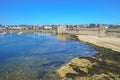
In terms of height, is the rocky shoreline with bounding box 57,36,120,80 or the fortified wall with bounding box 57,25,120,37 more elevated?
the fortified wall with bounding box 57,25,120,37

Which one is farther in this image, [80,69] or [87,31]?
[87,31]

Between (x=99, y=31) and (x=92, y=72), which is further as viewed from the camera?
(x=99, y=31)

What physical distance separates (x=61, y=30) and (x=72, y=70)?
90633 mm

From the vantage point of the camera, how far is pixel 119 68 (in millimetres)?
20719

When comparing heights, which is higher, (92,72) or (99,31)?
(99,31)

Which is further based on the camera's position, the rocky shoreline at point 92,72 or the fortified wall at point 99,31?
the fortified wall at point 99,31

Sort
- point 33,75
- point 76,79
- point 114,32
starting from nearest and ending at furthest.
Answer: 1. point 76,79
2. point 33,75
3. point 114,32

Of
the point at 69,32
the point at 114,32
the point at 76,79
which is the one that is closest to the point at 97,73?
the point at 76,79

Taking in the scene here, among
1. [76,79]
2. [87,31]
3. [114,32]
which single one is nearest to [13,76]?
[76,79]

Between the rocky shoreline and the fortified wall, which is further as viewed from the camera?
the fortified wall

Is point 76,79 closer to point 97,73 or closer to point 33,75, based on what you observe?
point 97,73

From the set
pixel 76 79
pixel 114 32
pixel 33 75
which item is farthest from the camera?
pixel 114 32

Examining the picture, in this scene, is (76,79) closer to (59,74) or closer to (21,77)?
(59,74)

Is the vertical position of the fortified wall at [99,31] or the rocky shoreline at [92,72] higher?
the fortified wall at [99,31]
